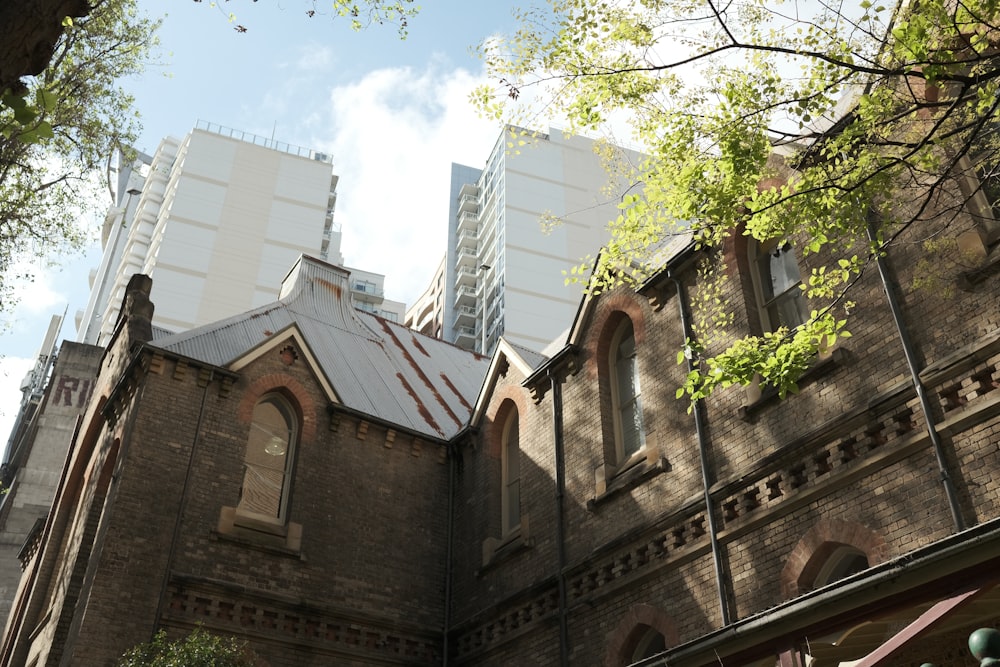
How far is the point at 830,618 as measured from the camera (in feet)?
20.7

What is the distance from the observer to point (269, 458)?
16438mm

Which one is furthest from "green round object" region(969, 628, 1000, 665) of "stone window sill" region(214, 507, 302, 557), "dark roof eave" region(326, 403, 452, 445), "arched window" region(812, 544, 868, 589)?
"dark roof eave" region(326, 403, 452, 445)

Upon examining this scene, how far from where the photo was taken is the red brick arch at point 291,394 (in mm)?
16562

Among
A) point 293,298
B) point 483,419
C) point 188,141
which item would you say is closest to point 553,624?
point 483,419

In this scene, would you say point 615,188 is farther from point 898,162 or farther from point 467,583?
point 467,583

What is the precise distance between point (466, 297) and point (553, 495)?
2053 inches

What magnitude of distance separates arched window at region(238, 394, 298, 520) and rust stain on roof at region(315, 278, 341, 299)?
19.1 feet

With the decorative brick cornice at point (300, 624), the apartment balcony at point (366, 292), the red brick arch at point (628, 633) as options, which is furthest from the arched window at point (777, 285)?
the apartment balcony at point (366, 292)

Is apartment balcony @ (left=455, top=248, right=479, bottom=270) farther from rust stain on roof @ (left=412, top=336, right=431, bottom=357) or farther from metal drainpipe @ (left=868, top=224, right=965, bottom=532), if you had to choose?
metal drainpipe @ (left=868, top=224, right=965, bottom=532)

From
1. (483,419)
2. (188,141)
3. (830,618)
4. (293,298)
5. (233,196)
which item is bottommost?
(830,618)

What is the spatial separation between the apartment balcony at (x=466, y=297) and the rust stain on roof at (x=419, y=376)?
4202 cm

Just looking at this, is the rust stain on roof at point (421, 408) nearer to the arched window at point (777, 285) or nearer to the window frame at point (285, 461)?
the window frame at point (285, 461)

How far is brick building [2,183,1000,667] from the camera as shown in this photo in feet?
29.5

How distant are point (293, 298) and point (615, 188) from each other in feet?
40.3
